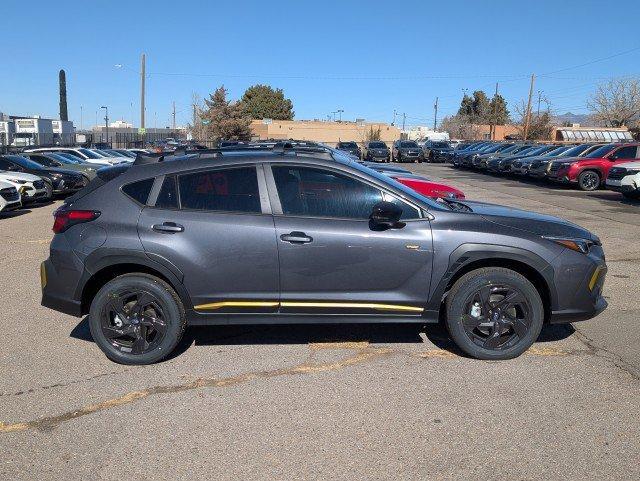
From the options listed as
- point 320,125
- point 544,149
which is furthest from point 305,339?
point 320,125

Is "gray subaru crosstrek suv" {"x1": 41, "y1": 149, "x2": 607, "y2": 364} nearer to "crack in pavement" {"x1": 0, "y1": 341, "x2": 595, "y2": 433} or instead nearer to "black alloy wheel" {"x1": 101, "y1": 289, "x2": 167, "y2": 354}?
"black alloy wheel" {"x1": 101, "y1": 289, "x2": 167, "y2": 354}

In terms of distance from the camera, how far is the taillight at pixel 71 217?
4836mm

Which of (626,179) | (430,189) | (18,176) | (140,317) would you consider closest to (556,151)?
(626,179)

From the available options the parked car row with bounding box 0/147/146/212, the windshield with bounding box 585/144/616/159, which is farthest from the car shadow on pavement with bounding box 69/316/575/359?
the windshield with bounding box 585/144/616/159

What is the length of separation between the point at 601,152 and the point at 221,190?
2050cm

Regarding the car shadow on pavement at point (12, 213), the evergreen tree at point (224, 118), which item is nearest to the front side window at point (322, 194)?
the car shadow on pavement at point (12, 213)

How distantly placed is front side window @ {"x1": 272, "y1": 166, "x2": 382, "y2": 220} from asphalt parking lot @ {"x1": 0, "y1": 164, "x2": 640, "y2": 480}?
1.21 m

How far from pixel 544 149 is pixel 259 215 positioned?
2739cm

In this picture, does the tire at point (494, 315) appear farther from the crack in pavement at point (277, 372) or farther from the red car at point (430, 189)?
the red car at point (430, 189)

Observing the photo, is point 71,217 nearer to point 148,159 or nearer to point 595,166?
point 148,159

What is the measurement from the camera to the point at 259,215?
4.79 metres

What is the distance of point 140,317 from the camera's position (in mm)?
4793

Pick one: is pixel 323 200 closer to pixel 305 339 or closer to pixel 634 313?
pixel 305 339

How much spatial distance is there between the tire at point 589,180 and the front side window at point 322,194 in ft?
61.5
